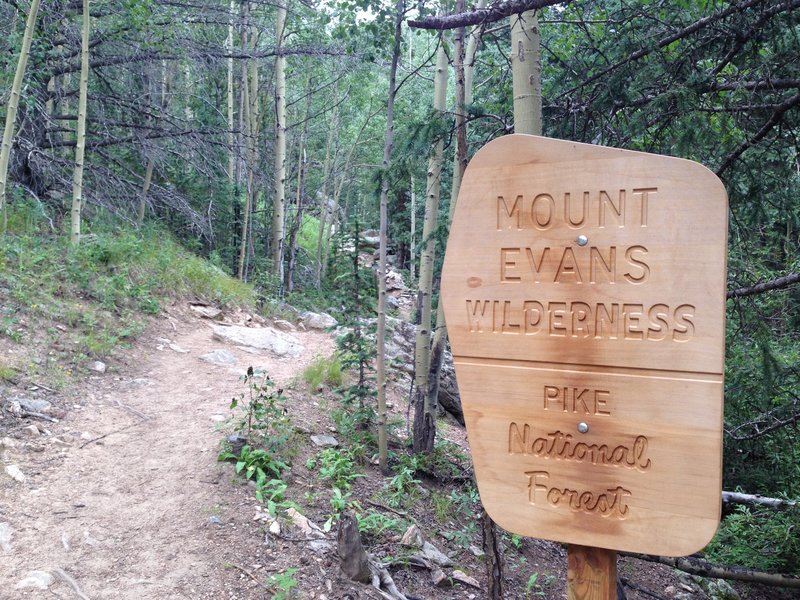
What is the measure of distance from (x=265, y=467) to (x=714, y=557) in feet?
12.9

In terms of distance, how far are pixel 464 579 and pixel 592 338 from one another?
323 cm

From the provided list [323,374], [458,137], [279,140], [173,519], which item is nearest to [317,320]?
[279,140]

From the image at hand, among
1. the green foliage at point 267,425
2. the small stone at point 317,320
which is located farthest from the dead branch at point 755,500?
the small stone at point 317,320

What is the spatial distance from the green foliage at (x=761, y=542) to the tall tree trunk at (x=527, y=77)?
137 inches

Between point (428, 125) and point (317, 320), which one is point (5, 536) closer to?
point (428, 125)

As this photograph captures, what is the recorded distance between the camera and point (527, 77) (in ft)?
10.5

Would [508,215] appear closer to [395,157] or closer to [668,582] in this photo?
[395,157]

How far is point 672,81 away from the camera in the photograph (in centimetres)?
357

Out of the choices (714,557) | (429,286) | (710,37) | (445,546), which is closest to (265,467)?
(445,546)

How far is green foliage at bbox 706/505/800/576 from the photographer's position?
4762 millimetres

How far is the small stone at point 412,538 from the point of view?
4.52 m

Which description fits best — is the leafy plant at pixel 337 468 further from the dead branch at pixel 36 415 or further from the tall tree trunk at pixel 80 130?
the tall tree trunk at pixel 80 130

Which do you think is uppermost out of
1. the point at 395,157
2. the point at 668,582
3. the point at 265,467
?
the point at 395,157

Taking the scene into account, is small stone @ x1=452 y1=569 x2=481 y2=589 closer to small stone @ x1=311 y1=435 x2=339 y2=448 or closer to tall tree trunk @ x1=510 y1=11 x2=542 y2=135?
small stone @ x1=311 y1=435 x2=339 y2=448
